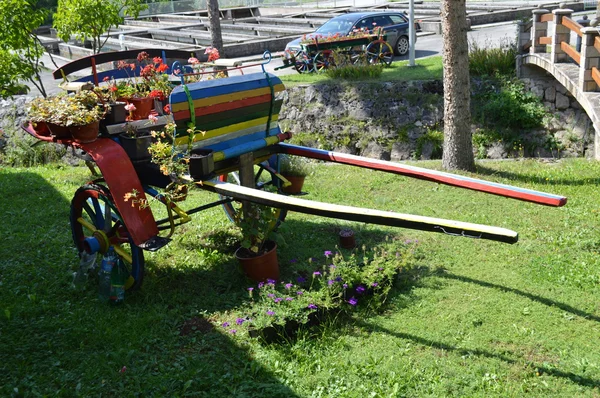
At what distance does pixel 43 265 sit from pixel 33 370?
1.99 metres

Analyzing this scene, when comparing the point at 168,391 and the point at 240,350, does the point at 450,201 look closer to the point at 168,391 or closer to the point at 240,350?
the point at 240,350

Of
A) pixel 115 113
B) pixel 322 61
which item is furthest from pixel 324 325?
pixel 322 61

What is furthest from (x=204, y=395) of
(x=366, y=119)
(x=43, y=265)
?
(x=366, y=119)

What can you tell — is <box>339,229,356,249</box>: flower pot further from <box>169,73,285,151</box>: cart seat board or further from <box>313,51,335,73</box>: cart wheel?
<box>313,51,335,73</box>: cart wheel

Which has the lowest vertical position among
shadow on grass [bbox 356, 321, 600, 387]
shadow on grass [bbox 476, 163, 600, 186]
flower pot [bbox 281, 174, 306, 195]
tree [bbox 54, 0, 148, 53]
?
shadow on grass [bbox 476, 163, 600, 186]

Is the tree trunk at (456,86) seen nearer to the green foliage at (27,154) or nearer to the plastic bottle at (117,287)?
the plastic bottle at (117,287)

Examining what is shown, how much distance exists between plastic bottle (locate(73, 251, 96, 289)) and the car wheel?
1492 centimetres

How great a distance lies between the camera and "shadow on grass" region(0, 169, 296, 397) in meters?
4.84

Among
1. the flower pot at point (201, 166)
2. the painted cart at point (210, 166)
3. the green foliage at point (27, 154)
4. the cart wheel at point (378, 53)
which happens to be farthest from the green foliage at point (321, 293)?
the cart wheel at point (378, 53)

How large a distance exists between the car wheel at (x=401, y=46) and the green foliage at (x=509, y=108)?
6.02 meters

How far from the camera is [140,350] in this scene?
208 inches

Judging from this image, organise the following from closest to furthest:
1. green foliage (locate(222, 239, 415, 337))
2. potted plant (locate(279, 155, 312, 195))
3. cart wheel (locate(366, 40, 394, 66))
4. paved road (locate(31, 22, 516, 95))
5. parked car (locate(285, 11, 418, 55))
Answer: green foliage (locate(222, 239, 415, 337)), potted plant (locate(279, 155, 312, 195)), cart wheel (locate(366, 40, 394, 66)), parked car (locate(285, 11, 418, 55)), paved road (locate(31, 22, 516, 95))

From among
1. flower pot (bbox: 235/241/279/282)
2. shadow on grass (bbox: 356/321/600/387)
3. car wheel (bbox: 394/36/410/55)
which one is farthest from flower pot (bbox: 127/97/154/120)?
car wheel (bbox: 394/36/410/55)

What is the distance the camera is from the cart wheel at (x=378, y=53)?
1684cm
